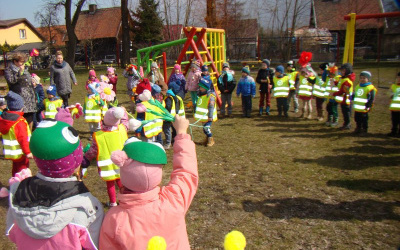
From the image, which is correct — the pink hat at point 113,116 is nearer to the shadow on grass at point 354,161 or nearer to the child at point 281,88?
the shadow on grass at point 354,161

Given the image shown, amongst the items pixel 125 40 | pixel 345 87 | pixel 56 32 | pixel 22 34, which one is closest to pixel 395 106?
pixel 345 87

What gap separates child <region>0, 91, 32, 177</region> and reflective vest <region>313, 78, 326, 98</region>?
708cm

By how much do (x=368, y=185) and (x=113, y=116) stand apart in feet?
13.0

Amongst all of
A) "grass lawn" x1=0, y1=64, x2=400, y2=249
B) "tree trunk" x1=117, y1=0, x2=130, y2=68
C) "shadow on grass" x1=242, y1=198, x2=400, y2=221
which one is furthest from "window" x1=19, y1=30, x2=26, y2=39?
"shadow on grass" x1=242, y1=198, x2=400, y2=221

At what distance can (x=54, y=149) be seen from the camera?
2.00 metres

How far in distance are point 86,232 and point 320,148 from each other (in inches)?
235

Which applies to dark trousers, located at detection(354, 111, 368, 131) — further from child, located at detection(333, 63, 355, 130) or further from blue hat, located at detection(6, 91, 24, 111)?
blue hat, located at detection(6, 91, 24, 111)

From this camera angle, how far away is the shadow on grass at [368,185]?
4949mm

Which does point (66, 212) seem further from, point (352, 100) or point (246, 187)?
point (352, 100)

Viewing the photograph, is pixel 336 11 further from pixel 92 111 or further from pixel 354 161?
pixel 92 111

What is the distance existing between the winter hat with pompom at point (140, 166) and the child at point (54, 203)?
33cm

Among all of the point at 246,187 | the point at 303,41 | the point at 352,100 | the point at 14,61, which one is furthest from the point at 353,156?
the point at 303,41

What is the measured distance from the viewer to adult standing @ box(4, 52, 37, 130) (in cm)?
661

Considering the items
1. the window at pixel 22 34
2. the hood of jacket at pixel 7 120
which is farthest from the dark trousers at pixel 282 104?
the window at pixel 22 34
